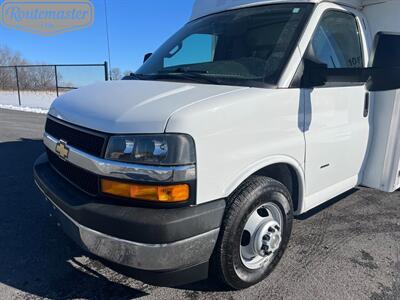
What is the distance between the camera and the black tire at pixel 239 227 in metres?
2.25

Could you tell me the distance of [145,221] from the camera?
195 centimetres

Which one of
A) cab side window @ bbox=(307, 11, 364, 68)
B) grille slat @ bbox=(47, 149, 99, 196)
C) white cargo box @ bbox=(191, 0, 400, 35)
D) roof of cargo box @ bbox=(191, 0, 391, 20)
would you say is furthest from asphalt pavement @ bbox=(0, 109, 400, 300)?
roof of cargo box @ bbox=(191, 0, 391, 20)

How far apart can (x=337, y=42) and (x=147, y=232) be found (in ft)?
8.00

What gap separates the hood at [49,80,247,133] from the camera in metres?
2.05

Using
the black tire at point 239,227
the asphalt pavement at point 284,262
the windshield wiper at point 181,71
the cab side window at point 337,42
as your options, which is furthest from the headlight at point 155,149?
the cab side window at point 337,42

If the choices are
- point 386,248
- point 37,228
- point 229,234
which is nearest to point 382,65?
point 386,248

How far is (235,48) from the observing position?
306 cm

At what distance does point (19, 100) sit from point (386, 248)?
1994 cm

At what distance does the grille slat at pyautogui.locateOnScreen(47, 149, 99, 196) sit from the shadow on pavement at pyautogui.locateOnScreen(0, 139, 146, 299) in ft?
2.70

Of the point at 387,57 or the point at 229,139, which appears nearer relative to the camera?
the point at 229,139

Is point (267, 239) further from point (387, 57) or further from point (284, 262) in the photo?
point (387, 57)

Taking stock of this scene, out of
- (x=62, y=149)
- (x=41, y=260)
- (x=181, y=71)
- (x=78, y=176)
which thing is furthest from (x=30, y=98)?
(x=78, y=176)

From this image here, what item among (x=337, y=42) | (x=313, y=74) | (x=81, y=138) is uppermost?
(x=337, y=42)

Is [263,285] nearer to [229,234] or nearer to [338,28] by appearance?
[229,234]
